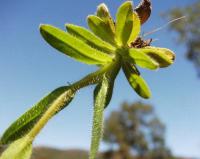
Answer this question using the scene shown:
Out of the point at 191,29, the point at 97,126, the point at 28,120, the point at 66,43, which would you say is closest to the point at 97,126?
the point at 97,126

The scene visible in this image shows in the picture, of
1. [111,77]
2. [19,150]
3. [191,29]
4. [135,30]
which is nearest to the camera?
[19,150]

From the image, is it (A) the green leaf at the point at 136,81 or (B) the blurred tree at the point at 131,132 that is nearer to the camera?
(A) the green leaf at the point at 136,81

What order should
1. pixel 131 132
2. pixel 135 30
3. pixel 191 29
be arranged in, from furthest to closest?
→ pixel 131 132
pixel 191 29
pixel 135 30

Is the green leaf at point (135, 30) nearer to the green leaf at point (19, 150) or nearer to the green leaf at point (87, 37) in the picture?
the green leaf at point (87, 37)

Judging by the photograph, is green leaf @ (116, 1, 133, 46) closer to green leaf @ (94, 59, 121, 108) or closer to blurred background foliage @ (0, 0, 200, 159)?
green leaf @ (94, 59, 121, 108)

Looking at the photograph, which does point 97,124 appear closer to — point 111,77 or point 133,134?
point 111,77

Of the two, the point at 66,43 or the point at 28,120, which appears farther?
the point at 66,43

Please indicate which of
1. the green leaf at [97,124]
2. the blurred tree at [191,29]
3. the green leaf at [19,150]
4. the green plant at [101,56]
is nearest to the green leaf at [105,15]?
the green plant at [101,56]
